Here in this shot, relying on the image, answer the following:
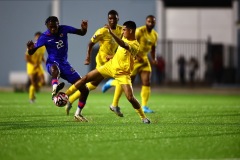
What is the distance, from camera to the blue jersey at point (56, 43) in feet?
43.4

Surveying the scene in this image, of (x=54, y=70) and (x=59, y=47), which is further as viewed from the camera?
(x=59, y=47)

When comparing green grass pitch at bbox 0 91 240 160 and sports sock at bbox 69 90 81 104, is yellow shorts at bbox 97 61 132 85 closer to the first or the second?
green grass pitch at bbox 0 91 240 160

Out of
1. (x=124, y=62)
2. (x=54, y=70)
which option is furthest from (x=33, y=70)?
(x=124, y=62)

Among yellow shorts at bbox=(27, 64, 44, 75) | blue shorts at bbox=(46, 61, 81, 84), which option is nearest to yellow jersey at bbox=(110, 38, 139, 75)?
blue shorts at bbox=(46, 61, 81, 84)

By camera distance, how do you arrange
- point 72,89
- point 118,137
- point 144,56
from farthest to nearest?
point 144,56
point 72,89
point 118,137

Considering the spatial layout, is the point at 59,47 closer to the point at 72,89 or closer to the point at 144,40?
the point at 72,89

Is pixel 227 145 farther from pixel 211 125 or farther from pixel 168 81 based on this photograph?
pixel 168 81

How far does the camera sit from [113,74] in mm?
12945

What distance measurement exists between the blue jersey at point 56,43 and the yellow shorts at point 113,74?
886mm

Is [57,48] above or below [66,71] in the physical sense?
above

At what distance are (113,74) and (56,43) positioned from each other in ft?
4.70

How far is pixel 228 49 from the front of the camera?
1544 inches

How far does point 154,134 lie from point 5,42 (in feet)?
91.5

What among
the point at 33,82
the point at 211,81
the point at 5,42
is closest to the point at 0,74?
the point at 5,42
